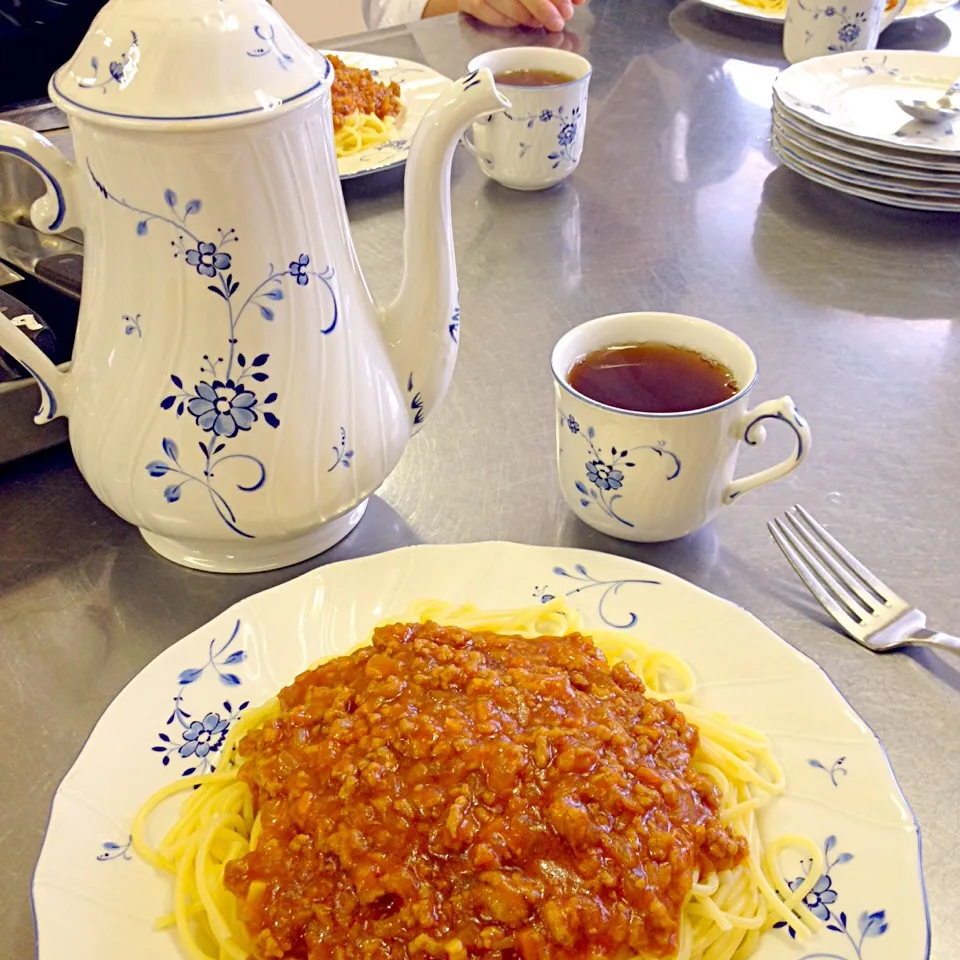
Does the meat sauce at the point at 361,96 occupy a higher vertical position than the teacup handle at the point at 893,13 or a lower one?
lower

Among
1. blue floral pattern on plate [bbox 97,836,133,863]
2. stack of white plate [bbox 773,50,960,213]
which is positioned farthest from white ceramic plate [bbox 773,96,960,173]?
blue floral pattern on plate [bbox 97,836,133,863]

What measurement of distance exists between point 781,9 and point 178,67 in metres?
1.90

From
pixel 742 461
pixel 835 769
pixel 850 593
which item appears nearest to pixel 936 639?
pixel 850 593

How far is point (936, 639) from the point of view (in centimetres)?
88

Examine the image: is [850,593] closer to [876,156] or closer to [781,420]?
[781,420]

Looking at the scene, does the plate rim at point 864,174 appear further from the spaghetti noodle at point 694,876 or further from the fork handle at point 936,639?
the spaghetti noodle at point 694,876

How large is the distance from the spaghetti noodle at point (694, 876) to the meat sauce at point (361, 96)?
1.16 metres

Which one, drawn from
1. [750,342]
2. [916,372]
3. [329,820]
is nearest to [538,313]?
[750,342]

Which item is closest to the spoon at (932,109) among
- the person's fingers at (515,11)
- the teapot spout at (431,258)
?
the person's fingers at (515,11)

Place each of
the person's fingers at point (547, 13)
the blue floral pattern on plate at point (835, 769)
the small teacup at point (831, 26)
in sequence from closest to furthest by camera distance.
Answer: the blue floral pattern on plate at point (835, 769), the small teacup at point (831, 26), the person's fingers at point (547, 13)

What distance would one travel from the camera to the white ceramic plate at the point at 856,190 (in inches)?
59.2

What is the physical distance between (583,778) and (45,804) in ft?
1.42

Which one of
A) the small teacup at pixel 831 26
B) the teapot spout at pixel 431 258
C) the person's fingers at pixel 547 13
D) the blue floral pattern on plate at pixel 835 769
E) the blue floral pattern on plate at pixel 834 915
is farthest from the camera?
the person's fingers at pixel 547 13

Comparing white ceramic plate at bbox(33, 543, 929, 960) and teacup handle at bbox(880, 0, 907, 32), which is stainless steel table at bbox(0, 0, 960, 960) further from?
teacup handle at bbox(880, 0, 907, 32)
